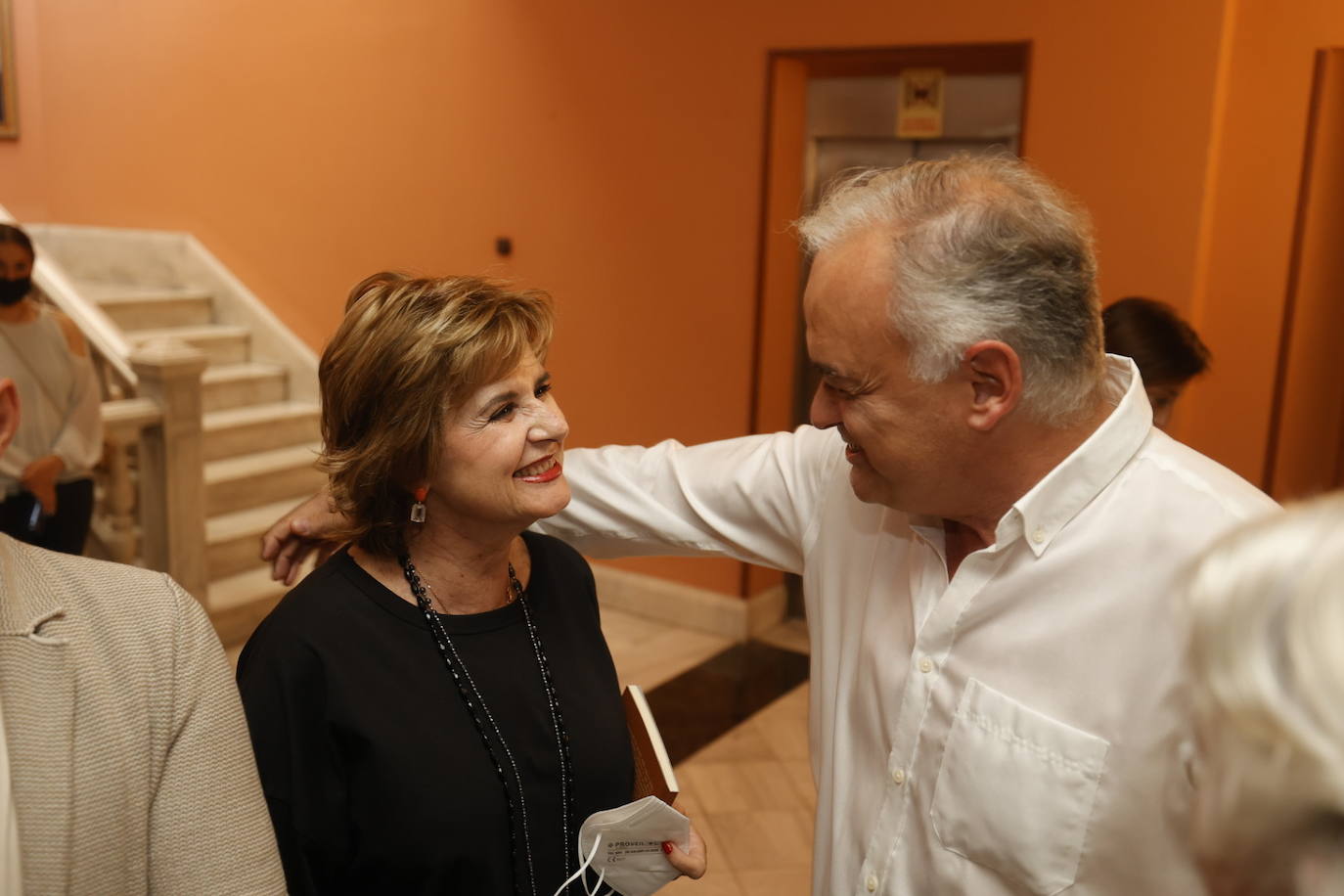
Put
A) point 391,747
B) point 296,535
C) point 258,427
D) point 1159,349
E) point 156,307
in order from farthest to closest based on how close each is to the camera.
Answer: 1. point 156,307
2. point 258,427
3. point 1159,349
4. point 296,535
5. point 391,747

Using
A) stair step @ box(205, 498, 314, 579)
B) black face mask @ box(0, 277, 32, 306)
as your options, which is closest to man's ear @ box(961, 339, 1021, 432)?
black face mask @ box(0, 277, 32, 306)

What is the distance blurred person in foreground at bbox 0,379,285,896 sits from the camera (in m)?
1.08

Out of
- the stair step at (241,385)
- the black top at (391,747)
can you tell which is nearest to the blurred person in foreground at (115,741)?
the black top at (391,747)

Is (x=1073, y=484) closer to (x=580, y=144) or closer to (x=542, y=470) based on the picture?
(x=542, y=470)

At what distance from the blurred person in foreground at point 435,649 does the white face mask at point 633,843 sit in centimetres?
4

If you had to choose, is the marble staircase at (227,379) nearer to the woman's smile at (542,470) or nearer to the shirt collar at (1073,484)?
the woman's smile at (542,470)

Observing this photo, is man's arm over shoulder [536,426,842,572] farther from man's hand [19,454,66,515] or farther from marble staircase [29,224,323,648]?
marble staircase [29,224,323,648]

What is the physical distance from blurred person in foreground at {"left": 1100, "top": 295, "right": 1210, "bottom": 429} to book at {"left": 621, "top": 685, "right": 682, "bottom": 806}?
4.95 ft

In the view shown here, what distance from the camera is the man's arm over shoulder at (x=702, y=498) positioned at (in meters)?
1.99

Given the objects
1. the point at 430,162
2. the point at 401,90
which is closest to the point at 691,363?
the point at 430,162

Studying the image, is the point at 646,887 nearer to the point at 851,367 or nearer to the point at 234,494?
the point at 851,367

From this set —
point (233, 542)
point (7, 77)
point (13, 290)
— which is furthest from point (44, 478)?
point (7, 77)

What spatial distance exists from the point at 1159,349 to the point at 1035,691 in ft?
4.99

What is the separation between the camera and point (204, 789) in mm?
1228
